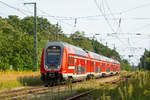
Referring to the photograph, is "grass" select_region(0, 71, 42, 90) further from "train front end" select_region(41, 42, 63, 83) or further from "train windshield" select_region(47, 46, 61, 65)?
"train windshield" select_region(47, 46, 61, 65)

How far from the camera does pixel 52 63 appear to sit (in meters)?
19.8

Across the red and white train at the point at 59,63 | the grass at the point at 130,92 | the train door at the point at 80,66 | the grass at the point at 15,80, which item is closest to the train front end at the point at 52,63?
the red and white train at the point at 59,63

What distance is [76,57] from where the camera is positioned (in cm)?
2270

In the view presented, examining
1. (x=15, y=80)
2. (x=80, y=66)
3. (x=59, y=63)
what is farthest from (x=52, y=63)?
(x=80, y=66)

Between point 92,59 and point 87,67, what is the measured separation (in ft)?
10.4

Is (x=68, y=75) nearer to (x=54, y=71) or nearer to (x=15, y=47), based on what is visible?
(x=54, y=71)

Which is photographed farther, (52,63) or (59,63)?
(52,63)

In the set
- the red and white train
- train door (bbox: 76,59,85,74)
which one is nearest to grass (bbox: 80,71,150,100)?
the red and white train

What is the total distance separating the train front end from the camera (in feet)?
64.0

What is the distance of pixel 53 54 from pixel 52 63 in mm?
751

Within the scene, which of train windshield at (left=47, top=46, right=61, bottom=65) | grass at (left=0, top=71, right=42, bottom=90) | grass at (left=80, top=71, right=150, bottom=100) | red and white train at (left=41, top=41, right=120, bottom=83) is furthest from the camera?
train windshield at (left=47, top=46, right=61, bottom=65)

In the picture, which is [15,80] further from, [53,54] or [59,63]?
[59,63]

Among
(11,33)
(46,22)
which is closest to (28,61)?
(11,33)

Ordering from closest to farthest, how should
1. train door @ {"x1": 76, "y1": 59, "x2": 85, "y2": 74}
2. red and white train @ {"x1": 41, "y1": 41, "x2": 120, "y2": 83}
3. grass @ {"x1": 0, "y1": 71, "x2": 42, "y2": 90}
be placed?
grass @ {"x1": 0, "y1": 71, "x2": 42, "y2": 90} < red and white train @ {"x1": 41, "y1": 41, "x2": 120, "y2": 83} < train door @ {"x1": 76, "y1": 59, "x2": 85, "y2": 74}
